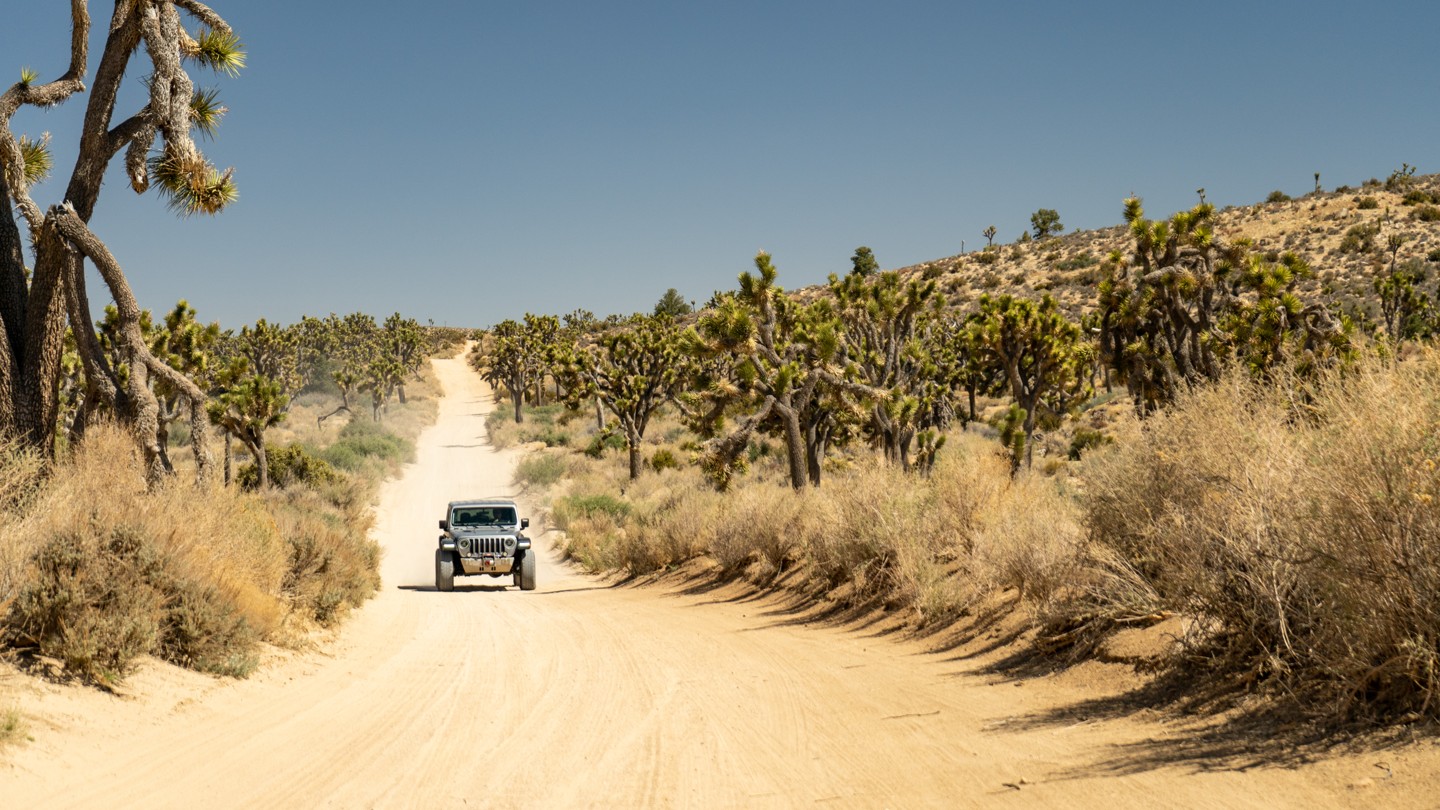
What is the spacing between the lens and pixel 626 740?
23.9ft

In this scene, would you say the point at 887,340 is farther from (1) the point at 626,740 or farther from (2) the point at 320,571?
(1) the point at 626,740

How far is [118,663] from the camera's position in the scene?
7.58 metres

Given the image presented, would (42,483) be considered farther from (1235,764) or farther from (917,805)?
(1235,764)

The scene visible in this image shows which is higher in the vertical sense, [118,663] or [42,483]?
[42,483]

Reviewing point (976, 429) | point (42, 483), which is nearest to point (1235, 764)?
point (42, 483)

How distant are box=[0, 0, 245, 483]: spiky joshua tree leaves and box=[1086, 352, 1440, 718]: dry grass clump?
10584mm

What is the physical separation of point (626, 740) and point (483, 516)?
16856mm

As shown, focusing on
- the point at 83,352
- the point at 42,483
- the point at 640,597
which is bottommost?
the point at 640,597

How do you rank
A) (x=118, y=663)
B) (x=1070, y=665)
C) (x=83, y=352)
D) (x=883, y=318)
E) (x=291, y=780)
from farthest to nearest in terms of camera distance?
1. (x=883, y=318)
2. (x=83, y=352)
3. (x=1070, y=665)
4. (x=118, y=663)
5. (x=291, y=780)

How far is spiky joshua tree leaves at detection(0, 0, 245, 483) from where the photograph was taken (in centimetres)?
1174

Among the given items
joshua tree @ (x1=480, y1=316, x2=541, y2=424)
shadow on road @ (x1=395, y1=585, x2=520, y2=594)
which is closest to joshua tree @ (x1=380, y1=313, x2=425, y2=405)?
joshua tree @ (x1=480, y1=316, x2=541, y2=424)

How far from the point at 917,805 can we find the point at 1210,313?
16.9 meters

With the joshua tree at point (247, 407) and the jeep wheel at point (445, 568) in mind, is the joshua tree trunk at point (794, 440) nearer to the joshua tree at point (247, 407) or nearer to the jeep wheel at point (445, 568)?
the jeep wheel at point (445, 568)

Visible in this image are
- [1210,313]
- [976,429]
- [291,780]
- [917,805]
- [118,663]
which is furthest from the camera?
[976,429]
